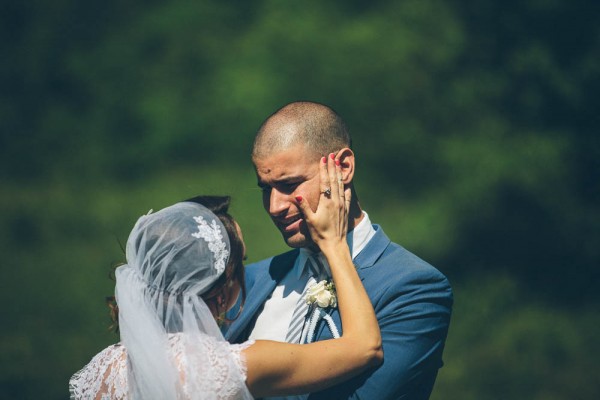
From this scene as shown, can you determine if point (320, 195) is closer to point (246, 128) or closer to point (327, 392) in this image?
point (327, 392)

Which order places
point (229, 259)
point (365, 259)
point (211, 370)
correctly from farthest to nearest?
point (365, 259), point (229, 259), point (211, 370)

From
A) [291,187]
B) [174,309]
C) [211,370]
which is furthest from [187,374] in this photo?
[291,187]

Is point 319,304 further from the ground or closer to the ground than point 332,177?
closer to the ground

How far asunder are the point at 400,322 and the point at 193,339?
64 centimetres

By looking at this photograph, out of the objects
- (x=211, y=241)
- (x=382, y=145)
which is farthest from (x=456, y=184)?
(x=211, y=241)

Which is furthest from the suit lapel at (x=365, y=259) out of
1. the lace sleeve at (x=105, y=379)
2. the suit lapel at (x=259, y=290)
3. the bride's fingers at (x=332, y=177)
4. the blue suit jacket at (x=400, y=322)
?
the lace sleeve at (x=105, y=379)

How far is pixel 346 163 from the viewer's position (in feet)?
9.39

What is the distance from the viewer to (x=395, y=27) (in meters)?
4.71

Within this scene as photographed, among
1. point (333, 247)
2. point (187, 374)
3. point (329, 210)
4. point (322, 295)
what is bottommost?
point (187, 374)

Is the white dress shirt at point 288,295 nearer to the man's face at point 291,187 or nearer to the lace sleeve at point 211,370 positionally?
the man's face at point 291,187

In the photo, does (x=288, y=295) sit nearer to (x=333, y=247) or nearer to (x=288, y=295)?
(x=288, y=295)

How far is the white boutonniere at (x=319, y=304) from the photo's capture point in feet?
8.55

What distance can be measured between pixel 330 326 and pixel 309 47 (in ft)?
8.25

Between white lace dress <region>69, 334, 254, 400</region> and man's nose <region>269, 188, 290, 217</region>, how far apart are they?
0.54 m
